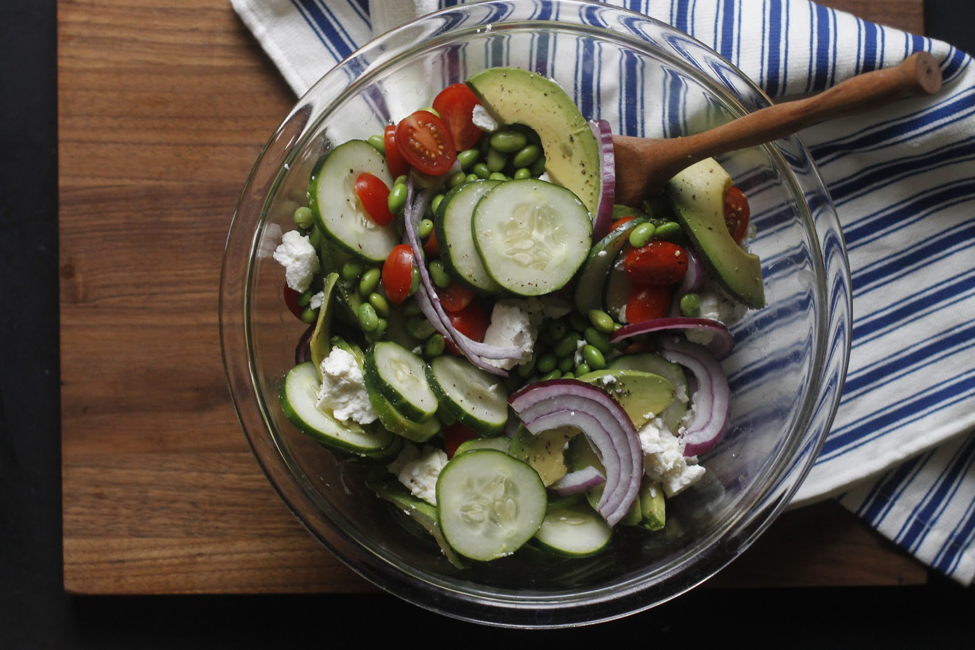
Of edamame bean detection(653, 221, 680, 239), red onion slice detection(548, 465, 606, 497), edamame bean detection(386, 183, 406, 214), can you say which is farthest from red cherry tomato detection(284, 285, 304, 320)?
edamame bean detection(653, 221, 680, 239)

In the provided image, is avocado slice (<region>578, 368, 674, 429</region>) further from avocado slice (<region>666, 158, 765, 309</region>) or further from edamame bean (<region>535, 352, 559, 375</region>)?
avocado slice (<region>666, 158, 765, 309</region>)

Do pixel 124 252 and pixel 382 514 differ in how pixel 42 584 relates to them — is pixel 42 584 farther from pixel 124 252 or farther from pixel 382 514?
pixel 382 514

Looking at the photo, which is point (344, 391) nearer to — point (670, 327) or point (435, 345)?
point (435, 345)

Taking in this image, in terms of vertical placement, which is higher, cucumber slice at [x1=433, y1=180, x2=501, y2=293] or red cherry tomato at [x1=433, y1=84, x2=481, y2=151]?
red cherry tomato at [x1=433, y1=84, x2=481, y2=151]

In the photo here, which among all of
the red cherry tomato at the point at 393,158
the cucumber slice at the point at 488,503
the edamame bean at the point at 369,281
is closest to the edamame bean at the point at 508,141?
the red cherry tomato at the point at 393,158

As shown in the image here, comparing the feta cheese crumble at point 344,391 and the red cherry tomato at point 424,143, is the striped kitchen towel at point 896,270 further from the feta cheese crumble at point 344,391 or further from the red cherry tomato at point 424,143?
the feta cheese crumble at point 344,391

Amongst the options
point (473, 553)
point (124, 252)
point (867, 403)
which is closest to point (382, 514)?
point (473, 553)

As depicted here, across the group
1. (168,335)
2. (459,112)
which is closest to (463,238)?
→ (459,112)
